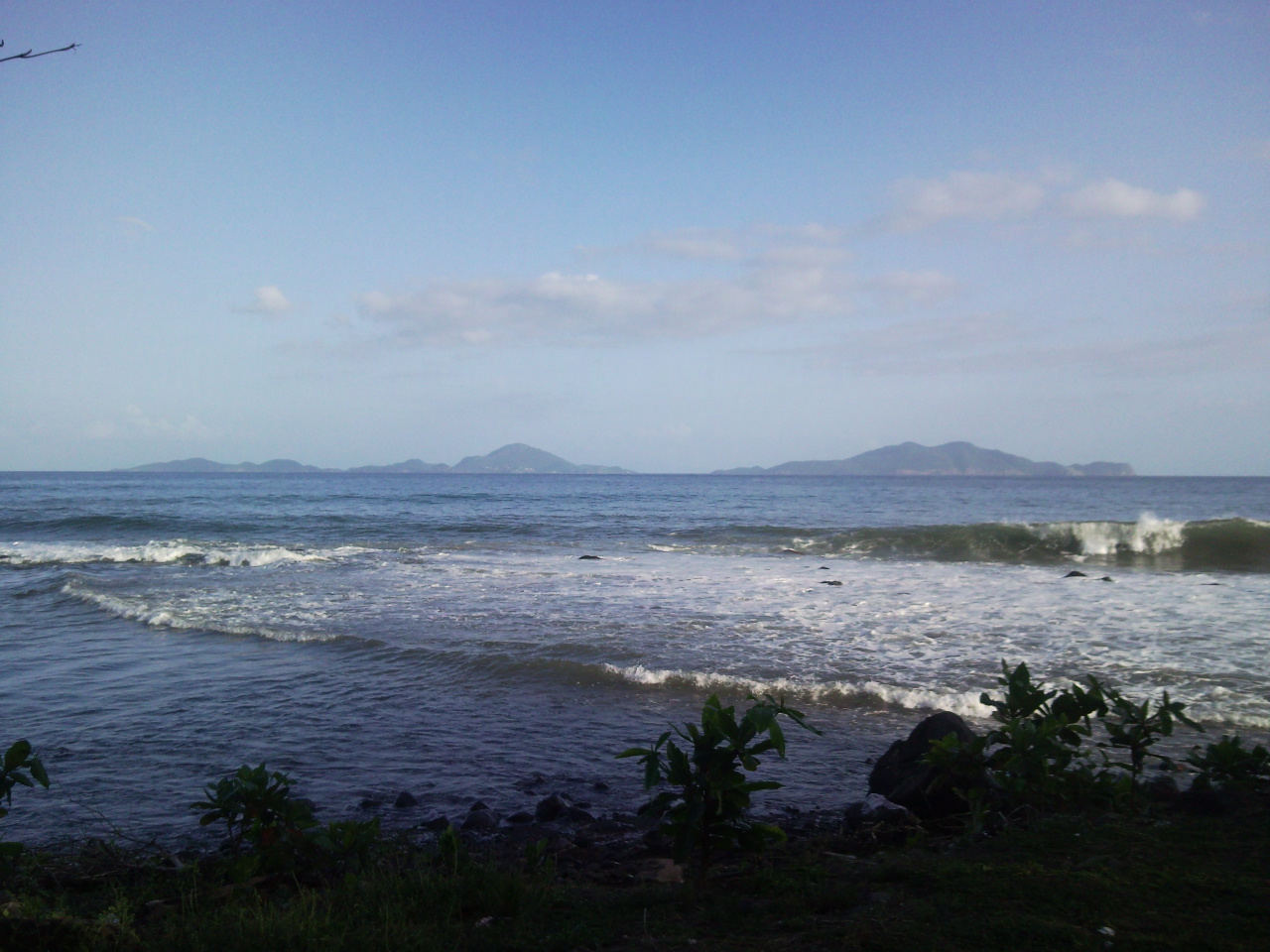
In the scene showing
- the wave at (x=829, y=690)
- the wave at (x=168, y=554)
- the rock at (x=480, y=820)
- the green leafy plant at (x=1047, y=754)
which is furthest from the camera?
the wave at (x=168, y=554)

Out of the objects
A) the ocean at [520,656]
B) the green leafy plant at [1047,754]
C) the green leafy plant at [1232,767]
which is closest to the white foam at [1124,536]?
the ocean at [520,656]

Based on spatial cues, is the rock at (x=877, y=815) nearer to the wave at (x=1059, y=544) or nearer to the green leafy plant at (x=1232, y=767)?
the green leafy plant at (x=1232, y=767)

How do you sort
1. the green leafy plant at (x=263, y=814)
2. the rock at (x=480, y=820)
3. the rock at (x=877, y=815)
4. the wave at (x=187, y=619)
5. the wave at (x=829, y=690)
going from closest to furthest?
the green leafy plant at (x=263, y=814)
the rock at (x=877, y=815)
the rock at (x=480, y=820)
the wave at (x=829, y=690)
the wave at (x=187, y=619)

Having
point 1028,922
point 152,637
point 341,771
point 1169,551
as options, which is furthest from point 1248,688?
point 1169,551

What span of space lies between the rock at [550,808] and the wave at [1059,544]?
20837 mm

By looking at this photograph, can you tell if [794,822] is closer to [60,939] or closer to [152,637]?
[60,939]

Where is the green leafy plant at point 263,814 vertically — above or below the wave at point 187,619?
above

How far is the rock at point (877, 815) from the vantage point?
4.86 m

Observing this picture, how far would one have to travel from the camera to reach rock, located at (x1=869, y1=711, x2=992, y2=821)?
16.4 feet

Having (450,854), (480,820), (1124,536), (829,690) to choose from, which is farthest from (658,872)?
(1124,536)

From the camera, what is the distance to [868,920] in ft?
10.5

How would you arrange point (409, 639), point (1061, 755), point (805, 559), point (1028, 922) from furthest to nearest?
point (805, 559)
point (409, 639)
point (1061, 755)
point (1028, 922)

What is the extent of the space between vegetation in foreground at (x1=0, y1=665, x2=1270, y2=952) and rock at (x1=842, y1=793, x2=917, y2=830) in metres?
0.07

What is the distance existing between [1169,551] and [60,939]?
29112mm
